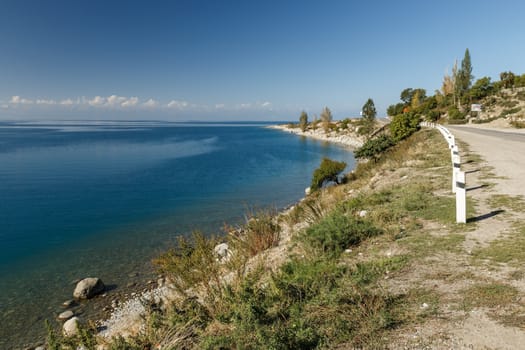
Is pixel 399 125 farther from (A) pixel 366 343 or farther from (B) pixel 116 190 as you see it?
(A) pixel 366 343

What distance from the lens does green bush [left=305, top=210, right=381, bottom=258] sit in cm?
639

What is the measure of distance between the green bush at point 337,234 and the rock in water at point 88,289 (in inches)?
290

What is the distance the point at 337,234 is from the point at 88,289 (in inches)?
324

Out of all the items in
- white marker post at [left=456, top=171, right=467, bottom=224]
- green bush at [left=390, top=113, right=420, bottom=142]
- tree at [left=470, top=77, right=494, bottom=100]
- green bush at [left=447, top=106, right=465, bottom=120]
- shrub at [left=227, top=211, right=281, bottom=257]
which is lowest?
shrub at [left=227, top=211, right=281, bottom=257]

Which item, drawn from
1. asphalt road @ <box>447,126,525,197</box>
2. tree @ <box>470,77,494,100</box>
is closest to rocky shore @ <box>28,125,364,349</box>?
asphalt road @ <box>447,126,525,197</box>

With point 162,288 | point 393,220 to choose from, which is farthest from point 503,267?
point 162,288

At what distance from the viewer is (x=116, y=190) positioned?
25594 millimetres

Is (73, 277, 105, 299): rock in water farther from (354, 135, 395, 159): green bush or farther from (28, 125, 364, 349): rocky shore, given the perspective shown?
(354, 135, 395, 159): green bush

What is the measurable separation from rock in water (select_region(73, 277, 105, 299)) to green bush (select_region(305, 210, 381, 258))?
7.37 meters

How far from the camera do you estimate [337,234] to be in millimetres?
6559

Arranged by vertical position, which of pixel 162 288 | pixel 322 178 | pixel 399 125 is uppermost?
pixel 399 125

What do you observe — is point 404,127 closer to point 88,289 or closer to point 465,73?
point 88,289

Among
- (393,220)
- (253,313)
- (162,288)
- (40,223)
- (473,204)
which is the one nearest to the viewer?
(253,313)

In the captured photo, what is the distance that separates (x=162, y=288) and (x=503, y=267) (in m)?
8.98
